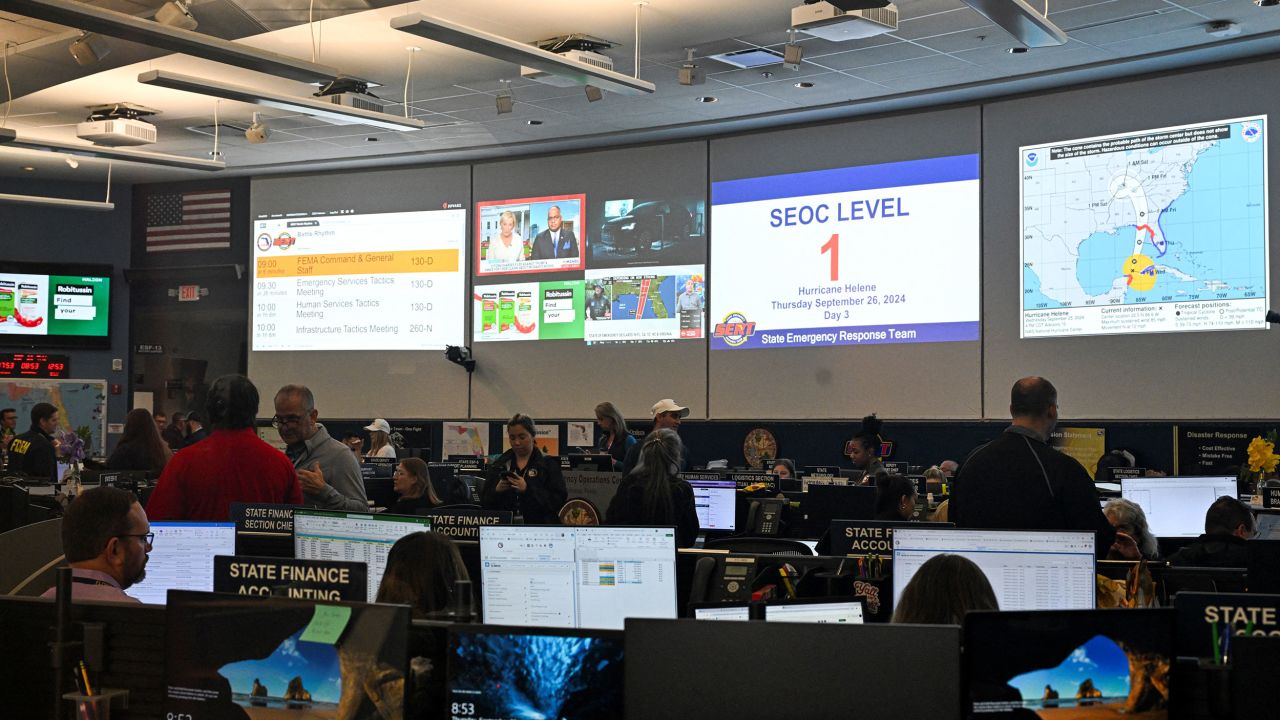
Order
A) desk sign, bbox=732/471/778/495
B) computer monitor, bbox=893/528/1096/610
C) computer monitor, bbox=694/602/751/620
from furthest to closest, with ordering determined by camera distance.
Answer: desk sign, bbox=732/471/778/495 < computer monitor, bbox=893/528/1096/610 < computer monitor, bbox=694/602/751/620

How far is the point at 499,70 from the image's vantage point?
10.3 meters

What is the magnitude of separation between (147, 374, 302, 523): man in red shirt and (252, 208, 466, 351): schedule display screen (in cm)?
947

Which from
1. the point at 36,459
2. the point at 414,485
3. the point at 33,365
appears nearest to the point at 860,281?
the point at 414,485

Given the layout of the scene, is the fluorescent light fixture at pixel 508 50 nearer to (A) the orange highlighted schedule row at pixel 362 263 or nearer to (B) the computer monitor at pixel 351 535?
(B) the computer monitor at pixel 351 535

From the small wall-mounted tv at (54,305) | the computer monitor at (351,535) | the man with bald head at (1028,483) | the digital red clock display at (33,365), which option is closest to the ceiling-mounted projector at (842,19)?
the man with bald head at (1028,483)

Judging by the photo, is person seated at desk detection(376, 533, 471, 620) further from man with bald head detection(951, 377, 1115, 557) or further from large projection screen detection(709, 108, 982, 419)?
large projection screen detection(709, 108, 982, 419)

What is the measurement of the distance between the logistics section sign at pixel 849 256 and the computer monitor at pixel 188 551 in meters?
8.26

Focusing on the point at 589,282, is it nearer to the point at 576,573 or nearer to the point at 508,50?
the point at 508,50

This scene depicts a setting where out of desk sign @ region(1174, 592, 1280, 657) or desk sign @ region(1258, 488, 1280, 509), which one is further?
desk sign @ region(1258, 488, 1280, 509)

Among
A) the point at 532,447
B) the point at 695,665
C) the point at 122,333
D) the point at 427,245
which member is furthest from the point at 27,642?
the point at 122,333

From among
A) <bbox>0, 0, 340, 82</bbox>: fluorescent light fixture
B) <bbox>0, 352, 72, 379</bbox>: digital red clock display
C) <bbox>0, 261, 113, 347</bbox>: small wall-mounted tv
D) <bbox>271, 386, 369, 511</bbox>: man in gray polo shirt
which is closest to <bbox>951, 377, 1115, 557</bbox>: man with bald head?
<bbox>271, 386, 369, 511</bbox>: man in gray polo shirt

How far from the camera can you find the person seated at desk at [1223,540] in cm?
533

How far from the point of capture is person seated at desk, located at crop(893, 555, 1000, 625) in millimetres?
2557

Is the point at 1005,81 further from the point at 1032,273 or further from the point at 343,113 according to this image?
the point at 343,113
